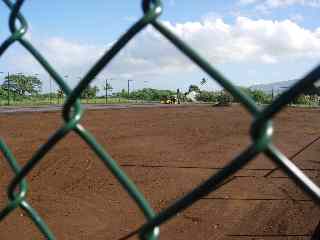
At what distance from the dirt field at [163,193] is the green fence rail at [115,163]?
4.69 m

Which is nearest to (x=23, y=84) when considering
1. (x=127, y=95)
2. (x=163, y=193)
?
(x=127, y=95)

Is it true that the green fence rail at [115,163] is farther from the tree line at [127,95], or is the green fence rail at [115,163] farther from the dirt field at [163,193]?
the tree line at [127,95]

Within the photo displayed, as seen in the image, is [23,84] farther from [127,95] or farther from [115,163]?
[115,163]

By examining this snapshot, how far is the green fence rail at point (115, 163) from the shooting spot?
603 millimetres

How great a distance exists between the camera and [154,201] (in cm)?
717

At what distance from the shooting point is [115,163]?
876 millimetres

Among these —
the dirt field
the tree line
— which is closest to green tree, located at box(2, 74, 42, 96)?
the tree line

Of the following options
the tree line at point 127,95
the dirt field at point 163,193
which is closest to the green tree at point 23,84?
the tree line at point 127,95

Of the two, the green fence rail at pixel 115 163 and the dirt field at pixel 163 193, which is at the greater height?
the green fence rail at pixel 115 163

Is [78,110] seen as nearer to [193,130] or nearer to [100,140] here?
[100,140]

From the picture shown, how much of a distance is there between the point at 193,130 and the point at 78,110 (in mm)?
16575

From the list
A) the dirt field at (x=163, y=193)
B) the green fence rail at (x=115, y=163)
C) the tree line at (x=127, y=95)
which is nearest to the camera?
the green fence rail at (x=115, y=163)

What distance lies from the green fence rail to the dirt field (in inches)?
185

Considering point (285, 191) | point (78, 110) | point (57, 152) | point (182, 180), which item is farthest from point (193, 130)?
point (78, 110)
